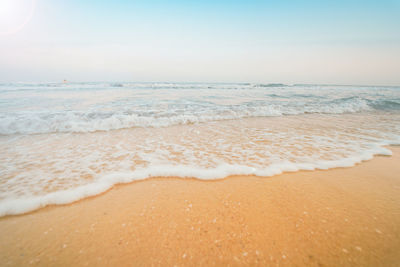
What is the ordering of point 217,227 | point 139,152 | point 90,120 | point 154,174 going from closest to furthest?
1. point 217,227
2. point 154,174
3. point 139,152
4. point 90,120

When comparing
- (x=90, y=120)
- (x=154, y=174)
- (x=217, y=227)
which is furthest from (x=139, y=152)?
(x=90, y=120)

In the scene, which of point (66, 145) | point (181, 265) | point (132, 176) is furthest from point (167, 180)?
point (66, 145)

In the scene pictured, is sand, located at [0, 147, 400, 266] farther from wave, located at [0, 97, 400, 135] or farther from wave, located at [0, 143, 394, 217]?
wave, located at [0, 97, 400, 135]

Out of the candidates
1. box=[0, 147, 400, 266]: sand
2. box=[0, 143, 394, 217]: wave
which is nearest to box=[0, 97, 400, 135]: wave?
box=[0, 143, 394, 217]: wave

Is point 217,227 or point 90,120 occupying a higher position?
point 90,120

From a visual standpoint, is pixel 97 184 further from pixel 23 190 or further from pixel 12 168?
pixel 12 168

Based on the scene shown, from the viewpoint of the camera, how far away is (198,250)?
1395 millimetres

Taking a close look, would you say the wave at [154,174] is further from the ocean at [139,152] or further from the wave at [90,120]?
the wave at [90,120]

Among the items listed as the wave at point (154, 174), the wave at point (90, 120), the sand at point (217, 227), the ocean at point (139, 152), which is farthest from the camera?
the wave at point (90, 120)

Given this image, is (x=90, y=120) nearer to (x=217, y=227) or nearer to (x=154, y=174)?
(x=154, y=174)

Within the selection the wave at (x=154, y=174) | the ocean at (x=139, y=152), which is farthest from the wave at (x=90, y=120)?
the wave at (x=154, y=174)

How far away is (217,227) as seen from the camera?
1.61 metres

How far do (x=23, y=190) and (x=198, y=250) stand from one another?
2507 millimetres

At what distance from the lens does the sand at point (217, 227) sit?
1.34m
